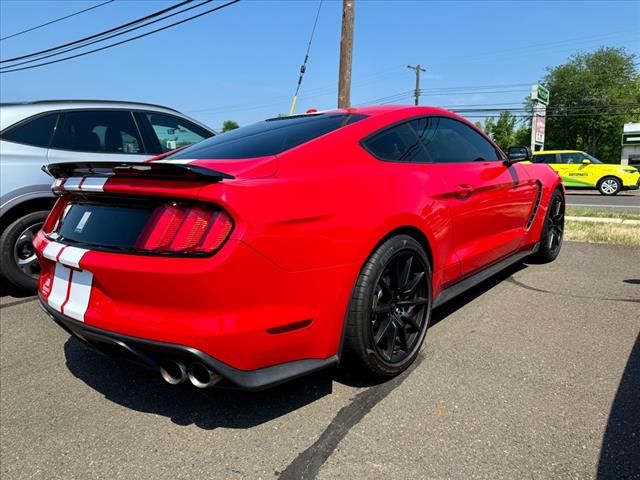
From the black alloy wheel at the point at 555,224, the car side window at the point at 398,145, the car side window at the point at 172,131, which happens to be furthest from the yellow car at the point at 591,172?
the car side window at the point at 398,145

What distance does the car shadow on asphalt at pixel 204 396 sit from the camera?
2373 millimetres

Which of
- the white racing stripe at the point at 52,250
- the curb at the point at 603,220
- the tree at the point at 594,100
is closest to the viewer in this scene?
the white racing stripe at the point at 52,250

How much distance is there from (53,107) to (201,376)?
3.74 metres

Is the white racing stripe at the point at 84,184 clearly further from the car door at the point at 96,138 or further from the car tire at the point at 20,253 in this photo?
the car door at the point at 96,138

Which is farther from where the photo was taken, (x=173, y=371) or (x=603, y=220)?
(x=603, y=220)

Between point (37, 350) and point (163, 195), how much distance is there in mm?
2004

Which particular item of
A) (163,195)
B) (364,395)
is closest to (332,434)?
(364,395)

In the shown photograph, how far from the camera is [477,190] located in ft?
10.8

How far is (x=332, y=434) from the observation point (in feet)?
7.17

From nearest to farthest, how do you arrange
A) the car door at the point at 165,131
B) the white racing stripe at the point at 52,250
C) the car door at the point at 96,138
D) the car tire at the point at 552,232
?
the white racing stripe at the point at 52,250 → the car door at the point at 96,138 → the car tire at the point at 552,232 → the car door at the point at 165,131

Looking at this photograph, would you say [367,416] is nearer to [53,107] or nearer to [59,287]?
[59,287]

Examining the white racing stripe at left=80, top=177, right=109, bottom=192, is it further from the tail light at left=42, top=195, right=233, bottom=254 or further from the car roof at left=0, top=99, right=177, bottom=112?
the car roof at left=0, top=99, right=177, bottom=112

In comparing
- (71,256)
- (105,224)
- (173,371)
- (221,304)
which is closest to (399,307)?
(221,304)

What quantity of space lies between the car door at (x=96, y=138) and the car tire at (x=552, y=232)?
161 inches
